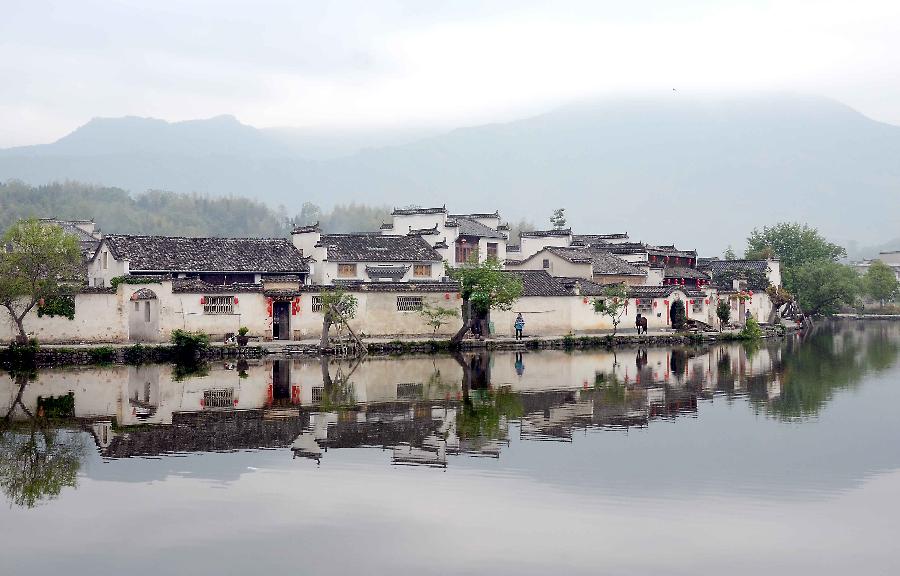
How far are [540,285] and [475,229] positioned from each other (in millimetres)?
14455

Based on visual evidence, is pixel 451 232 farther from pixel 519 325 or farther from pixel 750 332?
pixel 750 332

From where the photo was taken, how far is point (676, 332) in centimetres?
5266

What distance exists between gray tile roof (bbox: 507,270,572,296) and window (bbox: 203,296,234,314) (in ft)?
43.2

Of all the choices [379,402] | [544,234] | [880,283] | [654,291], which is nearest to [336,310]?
[379,402]

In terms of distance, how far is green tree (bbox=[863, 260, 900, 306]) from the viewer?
9112cm

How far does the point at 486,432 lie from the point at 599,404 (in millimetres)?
5718

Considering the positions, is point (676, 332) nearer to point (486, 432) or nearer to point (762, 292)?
point (762, 292)

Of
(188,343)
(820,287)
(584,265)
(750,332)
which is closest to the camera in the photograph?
(188,343)

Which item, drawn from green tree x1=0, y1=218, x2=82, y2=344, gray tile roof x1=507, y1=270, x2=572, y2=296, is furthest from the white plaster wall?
green tree x1=0, y1=218, x2=82, y2=344

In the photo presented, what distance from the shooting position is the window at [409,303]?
45.8m

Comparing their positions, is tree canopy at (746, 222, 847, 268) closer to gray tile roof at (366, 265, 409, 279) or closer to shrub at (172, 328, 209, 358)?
gray tile roof at (366, 265, 409, 279)

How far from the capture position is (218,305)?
4166cm

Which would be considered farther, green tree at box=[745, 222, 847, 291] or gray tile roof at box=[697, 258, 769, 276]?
green tree at box=[745, 222, 847, 291]

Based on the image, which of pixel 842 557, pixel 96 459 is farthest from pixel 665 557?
pixel 96 459
